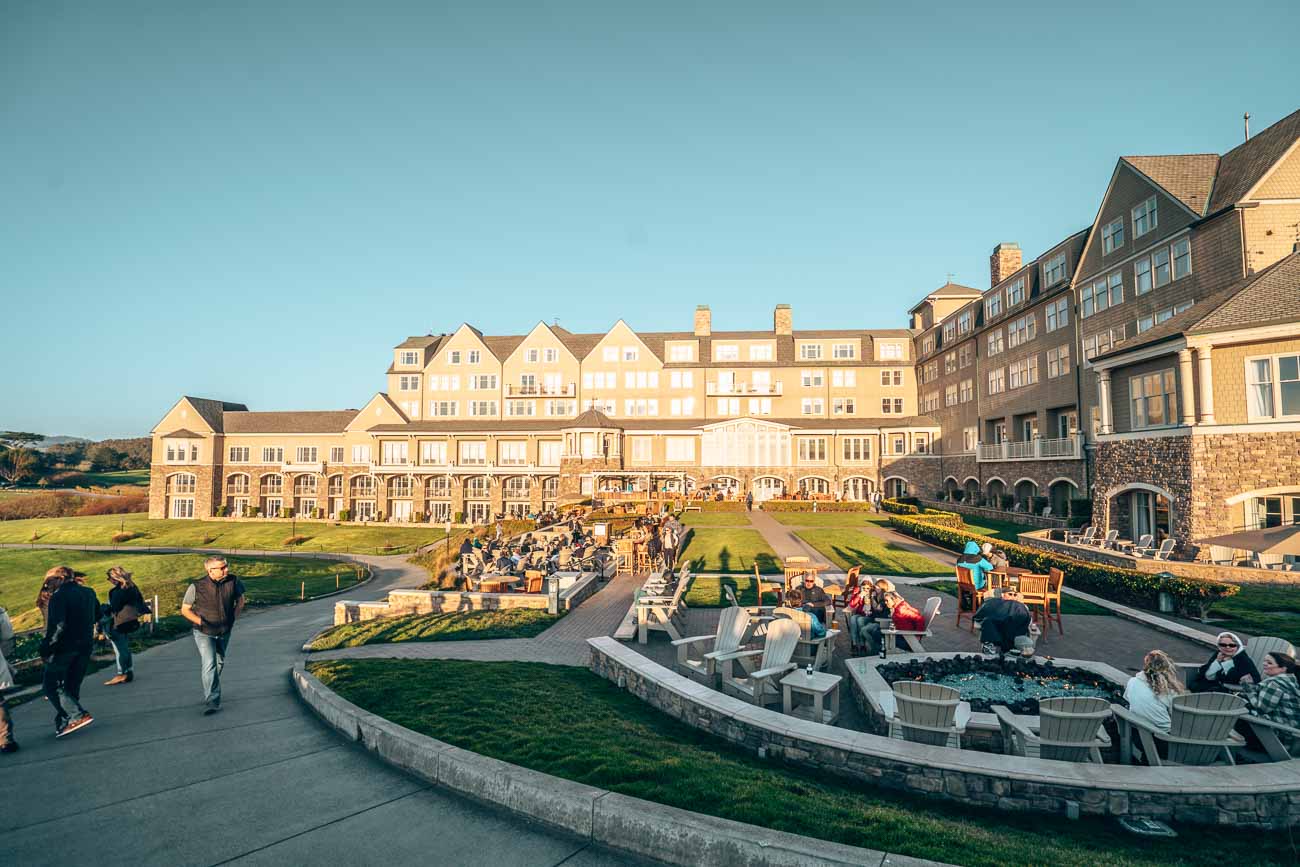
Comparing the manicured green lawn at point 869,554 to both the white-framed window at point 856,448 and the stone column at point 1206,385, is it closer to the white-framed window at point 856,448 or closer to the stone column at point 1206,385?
the stone column at point 1206,385

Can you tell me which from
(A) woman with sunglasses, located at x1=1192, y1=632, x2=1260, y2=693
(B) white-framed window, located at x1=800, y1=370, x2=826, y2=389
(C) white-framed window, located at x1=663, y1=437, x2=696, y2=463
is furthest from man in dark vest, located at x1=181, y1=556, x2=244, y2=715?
(B) white-framed window, located at x1=800, y1=370, x2=826, y2=389

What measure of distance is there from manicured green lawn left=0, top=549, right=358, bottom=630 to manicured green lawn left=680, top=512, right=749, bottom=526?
16562 mm

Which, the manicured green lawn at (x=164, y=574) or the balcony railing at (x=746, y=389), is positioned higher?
the balcony railing at (x=746, y=389)

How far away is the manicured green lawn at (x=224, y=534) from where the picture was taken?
43.1 metres

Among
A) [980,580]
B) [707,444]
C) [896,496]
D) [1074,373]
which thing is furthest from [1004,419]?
[980,580]

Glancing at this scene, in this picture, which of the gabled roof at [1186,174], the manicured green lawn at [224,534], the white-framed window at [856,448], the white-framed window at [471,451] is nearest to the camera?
the gabled roof at [1186,174]

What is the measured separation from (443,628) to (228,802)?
338 inches

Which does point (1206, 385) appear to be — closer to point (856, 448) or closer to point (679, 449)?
point (856, 448)

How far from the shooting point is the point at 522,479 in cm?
5169

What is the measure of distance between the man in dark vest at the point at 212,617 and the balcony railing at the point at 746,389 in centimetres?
4554

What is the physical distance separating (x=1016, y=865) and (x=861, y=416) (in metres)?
49.7

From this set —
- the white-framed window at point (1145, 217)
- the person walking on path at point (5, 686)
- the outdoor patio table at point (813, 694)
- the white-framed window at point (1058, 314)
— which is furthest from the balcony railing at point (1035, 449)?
the person walking on path at point (5, 686)

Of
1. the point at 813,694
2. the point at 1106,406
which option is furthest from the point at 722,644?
the point at 1106,406

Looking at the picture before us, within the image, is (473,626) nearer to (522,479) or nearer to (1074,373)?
(1074,373)
